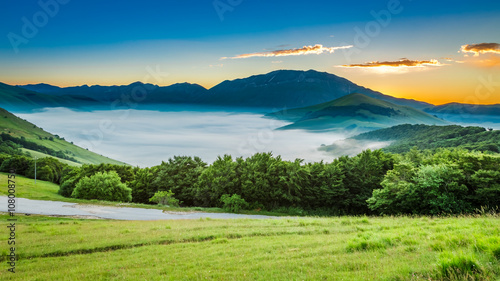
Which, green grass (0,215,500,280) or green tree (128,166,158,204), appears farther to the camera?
green tree (128,166,158,204)

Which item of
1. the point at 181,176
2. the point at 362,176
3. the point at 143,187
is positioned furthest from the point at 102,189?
the point at 362,176

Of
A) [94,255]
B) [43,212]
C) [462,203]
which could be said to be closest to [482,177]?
[462,203]

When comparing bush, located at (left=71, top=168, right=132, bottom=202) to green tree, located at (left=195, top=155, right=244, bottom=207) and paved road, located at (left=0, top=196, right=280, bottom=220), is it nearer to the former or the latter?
green tree, located at (left=195, top=155, right=244, bottom=207)

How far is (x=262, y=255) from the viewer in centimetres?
1252

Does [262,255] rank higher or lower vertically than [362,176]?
higher

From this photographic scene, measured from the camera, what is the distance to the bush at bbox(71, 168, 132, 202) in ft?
185

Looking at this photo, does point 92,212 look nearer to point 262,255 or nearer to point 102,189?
point 102,189

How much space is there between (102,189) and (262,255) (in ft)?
167

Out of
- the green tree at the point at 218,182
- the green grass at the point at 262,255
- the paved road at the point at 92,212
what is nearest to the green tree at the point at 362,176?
the green tree at the point at 218,182

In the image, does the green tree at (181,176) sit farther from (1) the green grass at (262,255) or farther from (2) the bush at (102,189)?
(1) the green grass at (262,255)

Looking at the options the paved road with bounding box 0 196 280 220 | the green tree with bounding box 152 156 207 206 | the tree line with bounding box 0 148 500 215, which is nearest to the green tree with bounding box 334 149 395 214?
the tree line with bounding box 0 148 500 215

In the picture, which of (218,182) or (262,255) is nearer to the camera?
(262,255)

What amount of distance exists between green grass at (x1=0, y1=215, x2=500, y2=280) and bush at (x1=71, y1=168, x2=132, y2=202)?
129 feet

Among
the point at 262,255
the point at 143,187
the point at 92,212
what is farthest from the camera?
the point at 143,187
